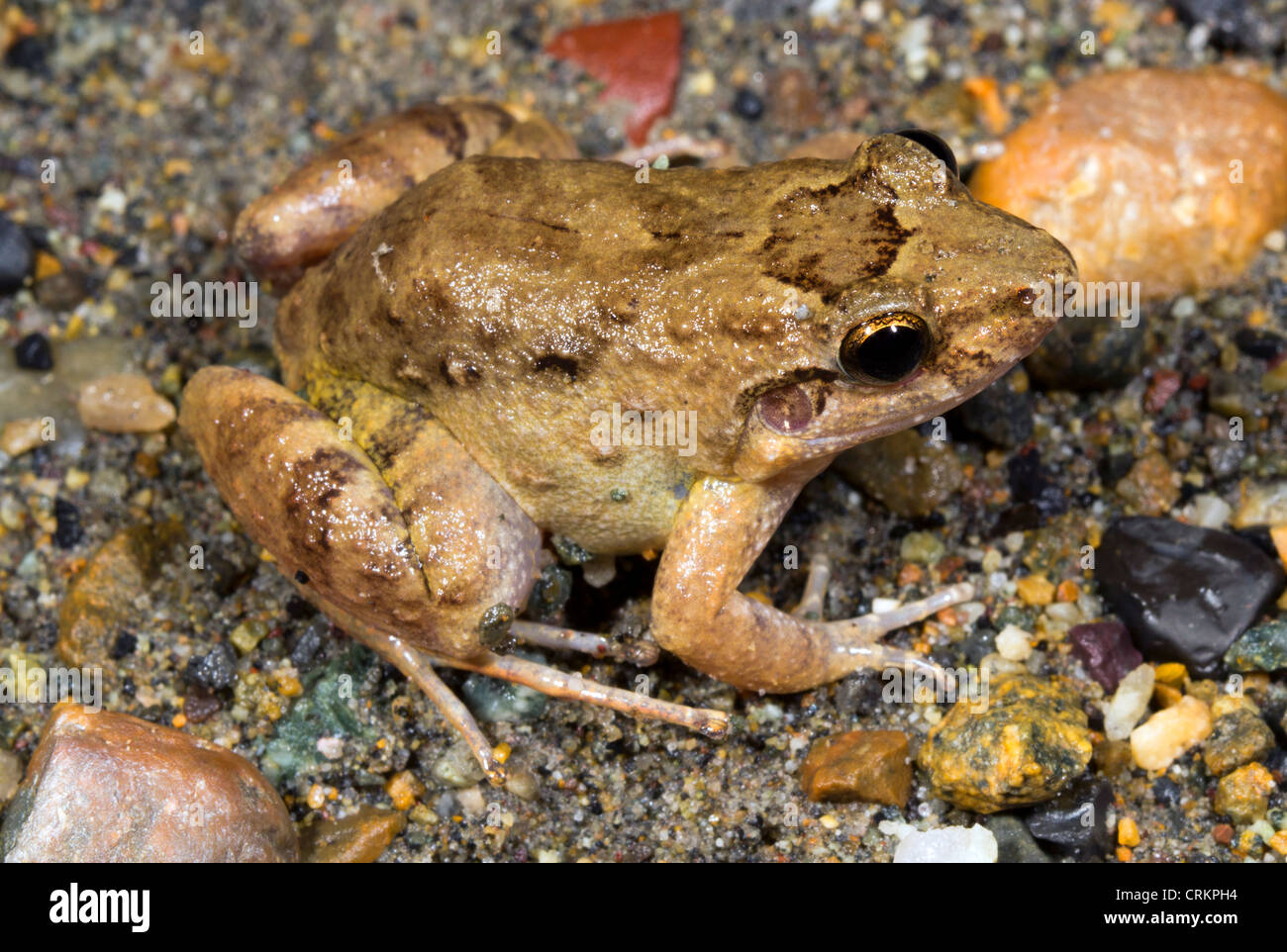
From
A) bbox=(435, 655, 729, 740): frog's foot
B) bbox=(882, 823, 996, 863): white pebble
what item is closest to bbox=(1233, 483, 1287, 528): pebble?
bbox=(882, 823, 996, 863): white pebble

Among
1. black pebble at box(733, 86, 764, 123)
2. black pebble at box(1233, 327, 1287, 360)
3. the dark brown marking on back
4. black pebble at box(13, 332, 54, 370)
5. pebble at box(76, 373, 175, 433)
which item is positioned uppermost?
black pebble at box(733, 86, 764, 123)

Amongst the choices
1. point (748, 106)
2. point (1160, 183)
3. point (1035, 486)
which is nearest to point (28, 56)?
point (748, 106)

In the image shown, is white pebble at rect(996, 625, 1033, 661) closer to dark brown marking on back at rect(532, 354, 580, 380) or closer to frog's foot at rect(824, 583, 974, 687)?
frog's foot at rect(824, 583, 974, 687)

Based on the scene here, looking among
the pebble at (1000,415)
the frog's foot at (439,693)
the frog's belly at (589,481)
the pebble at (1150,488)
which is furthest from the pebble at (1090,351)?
the frog's foot at (439,693)

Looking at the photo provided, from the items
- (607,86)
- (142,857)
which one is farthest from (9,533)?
(607,86)

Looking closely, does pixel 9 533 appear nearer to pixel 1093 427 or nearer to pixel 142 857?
pixel 142 857

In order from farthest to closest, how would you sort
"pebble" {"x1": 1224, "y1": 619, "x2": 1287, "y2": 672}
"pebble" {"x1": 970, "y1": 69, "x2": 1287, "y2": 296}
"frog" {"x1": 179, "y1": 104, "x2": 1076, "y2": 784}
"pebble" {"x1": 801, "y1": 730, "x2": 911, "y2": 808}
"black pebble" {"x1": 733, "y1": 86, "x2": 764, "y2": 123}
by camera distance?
1. "black pebble" {"x1": 733, "y1": 86, "x2": 764, "y2": 123}
2. "pebble" {"x1": 970, "y1": 69, "x2": 1287, "y2": 296}
3. "pebble" {"x1": 1224, "y1": 619, "x2": 1287, "y2": 672}
4. "pebble" {"x1": 801, "y1": 730, "x2": 911, "y2": 808}
5. "frog" {"x1": 179, "y1": 104, "x2": 1076, "y2": 784}

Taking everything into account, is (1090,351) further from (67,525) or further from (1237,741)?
(67,525)
